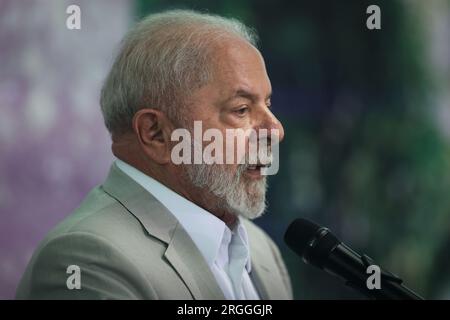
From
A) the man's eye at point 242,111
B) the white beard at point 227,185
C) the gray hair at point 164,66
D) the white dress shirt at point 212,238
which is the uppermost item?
the gray hair at point 164,66

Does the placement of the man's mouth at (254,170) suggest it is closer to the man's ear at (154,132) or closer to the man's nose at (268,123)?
the man's nose at (268,123)

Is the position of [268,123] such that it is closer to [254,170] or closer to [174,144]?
[254,170]

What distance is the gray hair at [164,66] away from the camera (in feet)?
4.78

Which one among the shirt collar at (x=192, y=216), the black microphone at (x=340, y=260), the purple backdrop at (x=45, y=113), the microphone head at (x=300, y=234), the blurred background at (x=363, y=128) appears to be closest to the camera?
the black microphone at (x=340, y=260)

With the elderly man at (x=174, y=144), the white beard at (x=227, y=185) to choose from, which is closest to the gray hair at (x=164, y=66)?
the elderly man at (x=174, y=144)

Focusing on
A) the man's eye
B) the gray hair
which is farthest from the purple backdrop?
the man's eye

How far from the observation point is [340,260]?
1.26m

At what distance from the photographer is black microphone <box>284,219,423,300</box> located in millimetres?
1208

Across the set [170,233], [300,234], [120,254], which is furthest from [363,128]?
[120,254]

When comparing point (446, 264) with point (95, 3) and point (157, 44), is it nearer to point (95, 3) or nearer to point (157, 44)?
point (157, 44)

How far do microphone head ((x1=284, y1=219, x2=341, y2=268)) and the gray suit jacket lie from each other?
196 millimetres

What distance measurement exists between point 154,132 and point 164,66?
0.15 m

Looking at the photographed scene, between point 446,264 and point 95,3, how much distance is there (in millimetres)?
1331

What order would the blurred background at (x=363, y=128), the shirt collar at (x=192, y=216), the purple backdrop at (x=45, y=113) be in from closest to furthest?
the shirt collar at (x=192, y=216) → the purple backdrop at (x=45, y=113) → the blurred background at (x=363, y=128)
